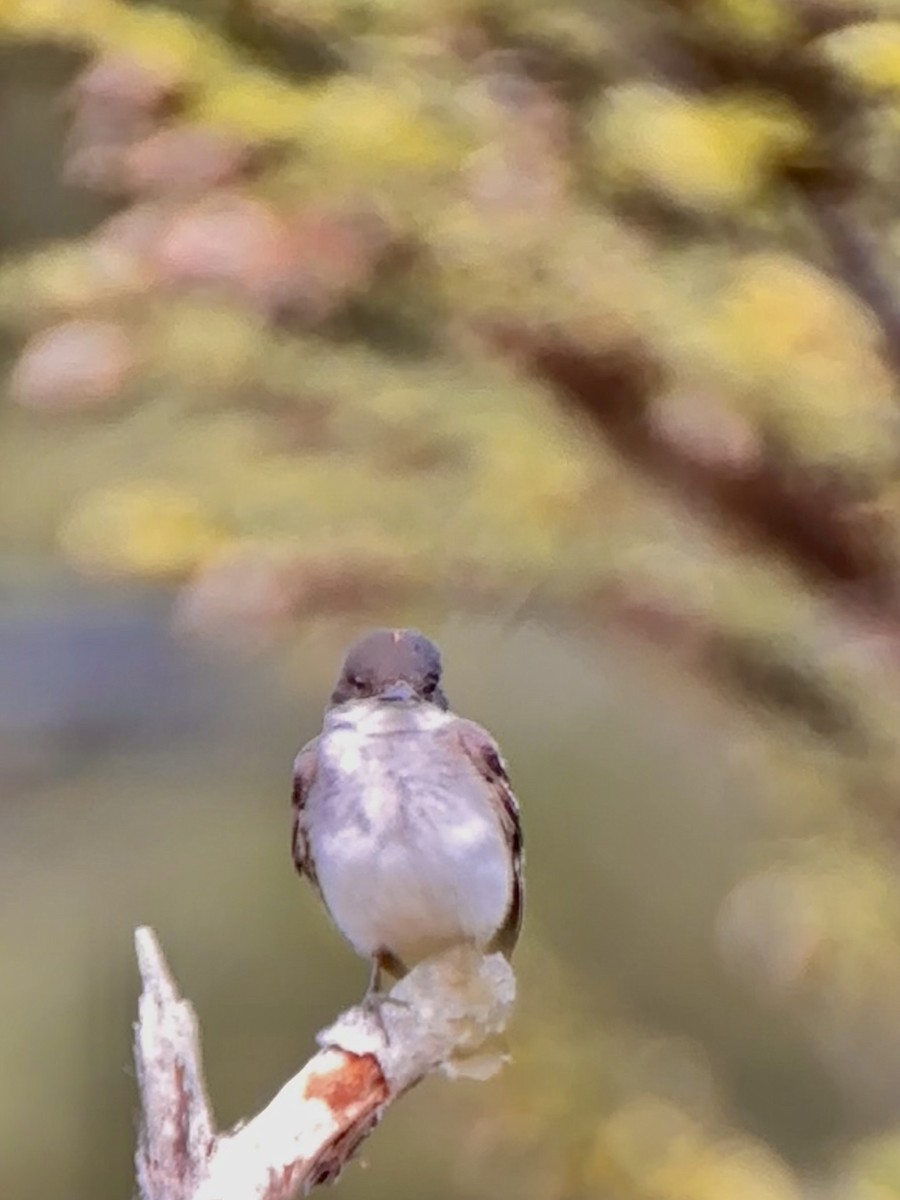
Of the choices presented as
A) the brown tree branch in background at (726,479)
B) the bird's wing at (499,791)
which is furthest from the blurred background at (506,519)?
the bird's wing at (499,791)

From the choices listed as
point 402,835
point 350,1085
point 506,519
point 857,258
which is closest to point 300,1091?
point 350,1085

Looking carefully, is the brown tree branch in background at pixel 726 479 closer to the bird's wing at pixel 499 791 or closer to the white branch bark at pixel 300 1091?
the bird's wing at pixel 499 791

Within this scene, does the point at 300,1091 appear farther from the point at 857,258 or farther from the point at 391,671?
the point at 857,258

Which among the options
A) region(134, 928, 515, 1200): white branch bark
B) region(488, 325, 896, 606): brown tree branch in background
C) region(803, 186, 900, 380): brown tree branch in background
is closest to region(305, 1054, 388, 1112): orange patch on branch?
region(134, 928, 515, 1200): white branch bark

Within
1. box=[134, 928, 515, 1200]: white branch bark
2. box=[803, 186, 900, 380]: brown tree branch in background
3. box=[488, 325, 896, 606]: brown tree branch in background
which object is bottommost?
box=[134, 928, 515, 1200]: white branch bark

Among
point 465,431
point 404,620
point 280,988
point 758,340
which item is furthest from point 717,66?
point 280,988

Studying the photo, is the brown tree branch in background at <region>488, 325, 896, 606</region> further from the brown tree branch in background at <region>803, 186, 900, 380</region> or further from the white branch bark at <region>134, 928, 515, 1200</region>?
the white branch bark at <region>134, 928, 515, 1200</region>
